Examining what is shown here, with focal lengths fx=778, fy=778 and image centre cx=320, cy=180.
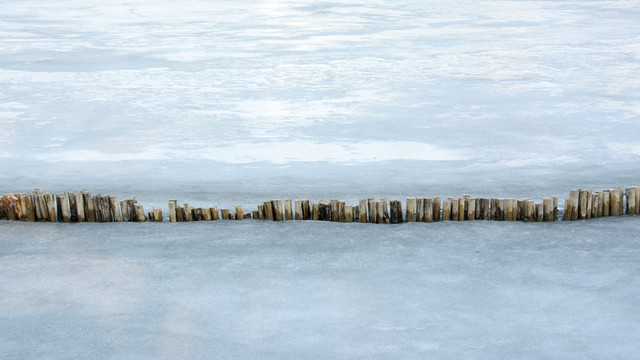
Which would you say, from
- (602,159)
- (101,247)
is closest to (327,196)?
(101,247)

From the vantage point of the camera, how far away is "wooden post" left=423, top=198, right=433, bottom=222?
6.30m

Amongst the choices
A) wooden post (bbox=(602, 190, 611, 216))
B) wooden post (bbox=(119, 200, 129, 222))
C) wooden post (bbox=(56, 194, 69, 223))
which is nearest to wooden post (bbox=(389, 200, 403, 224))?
wooden post (bbox=(602, 190, 611, 216))

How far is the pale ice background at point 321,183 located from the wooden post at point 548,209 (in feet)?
0.50

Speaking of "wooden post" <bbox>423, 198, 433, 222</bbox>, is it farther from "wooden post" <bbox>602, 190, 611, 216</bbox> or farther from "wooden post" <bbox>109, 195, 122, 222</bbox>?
"wooden post" <bbox>109, 195, 122, 222</bbox>

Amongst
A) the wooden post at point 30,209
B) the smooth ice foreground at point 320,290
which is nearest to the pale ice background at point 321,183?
the smooth ice foreground at point 320,290

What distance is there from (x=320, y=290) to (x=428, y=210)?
1615 mm

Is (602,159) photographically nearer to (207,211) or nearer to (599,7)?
(207,211)

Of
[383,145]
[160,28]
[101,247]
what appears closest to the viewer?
[101,247]

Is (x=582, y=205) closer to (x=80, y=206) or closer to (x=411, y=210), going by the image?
(x=411, y=210)

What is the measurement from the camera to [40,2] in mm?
26812

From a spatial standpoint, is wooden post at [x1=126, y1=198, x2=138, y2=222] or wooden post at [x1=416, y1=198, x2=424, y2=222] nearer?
wooden post at [x1=416, y1=198, x2=424, y2=222]

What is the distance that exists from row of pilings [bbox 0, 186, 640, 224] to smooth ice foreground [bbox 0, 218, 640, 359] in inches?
5.1

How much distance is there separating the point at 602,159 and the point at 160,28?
1370 centimetres

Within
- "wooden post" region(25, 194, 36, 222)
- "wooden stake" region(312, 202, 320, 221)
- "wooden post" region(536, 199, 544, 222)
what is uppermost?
"wooden post" region(25, 194, 36, 222)
